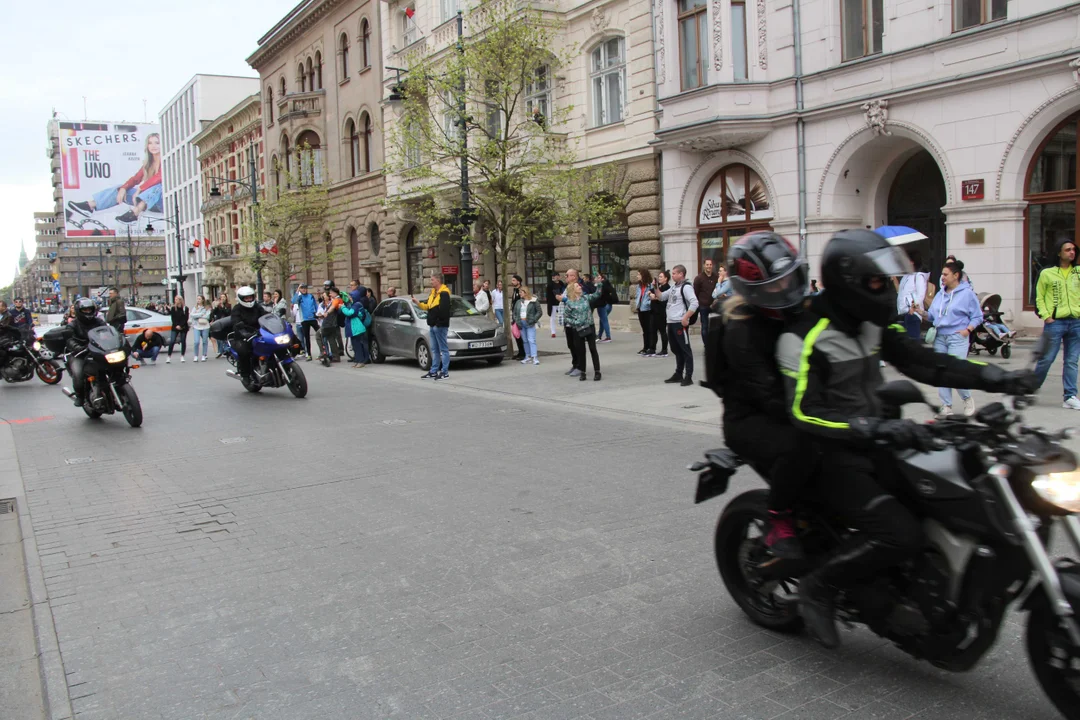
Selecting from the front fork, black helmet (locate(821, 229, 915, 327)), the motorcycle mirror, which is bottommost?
the front fork

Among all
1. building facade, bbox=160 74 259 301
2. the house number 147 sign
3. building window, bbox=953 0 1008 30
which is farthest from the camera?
building facade, bbox=160 74 259 301

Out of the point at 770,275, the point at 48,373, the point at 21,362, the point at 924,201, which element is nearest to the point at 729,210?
the point at 924,201

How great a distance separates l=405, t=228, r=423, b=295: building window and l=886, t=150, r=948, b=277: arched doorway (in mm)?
18748

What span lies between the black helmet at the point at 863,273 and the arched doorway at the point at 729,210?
16341 millimetres

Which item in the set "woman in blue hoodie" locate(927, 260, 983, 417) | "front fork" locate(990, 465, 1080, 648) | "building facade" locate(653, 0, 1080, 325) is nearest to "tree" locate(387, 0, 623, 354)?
"building facade" locate(653, 0, 1080, 325)

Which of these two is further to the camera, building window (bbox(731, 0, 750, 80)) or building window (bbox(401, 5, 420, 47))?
building window (bbox(401, 5, 420, 47))

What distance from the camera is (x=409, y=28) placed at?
31984mm

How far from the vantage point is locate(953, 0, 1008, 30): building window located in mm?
15320

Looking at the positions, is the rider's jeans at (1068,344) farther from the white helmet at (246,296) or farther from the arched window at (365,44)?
the arched window at (365,44)

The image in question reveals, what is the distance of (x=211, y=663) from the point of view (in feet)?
13.0

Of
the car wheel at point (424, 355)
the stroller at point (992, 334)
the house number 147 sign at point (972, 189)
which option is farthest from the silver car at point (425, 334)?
the house number 147 sign at point (972, 189)

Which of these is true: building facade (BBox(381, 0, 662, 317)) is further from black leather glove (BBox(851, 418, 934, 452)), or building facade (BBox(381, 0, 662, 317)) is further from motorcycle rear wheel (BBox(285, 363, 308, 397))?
black leather glove (BBox(851, 418, 934, 452))

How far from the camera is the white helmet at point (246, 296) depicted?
13508 mm

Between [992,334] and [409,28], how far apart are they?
24.0 meters
